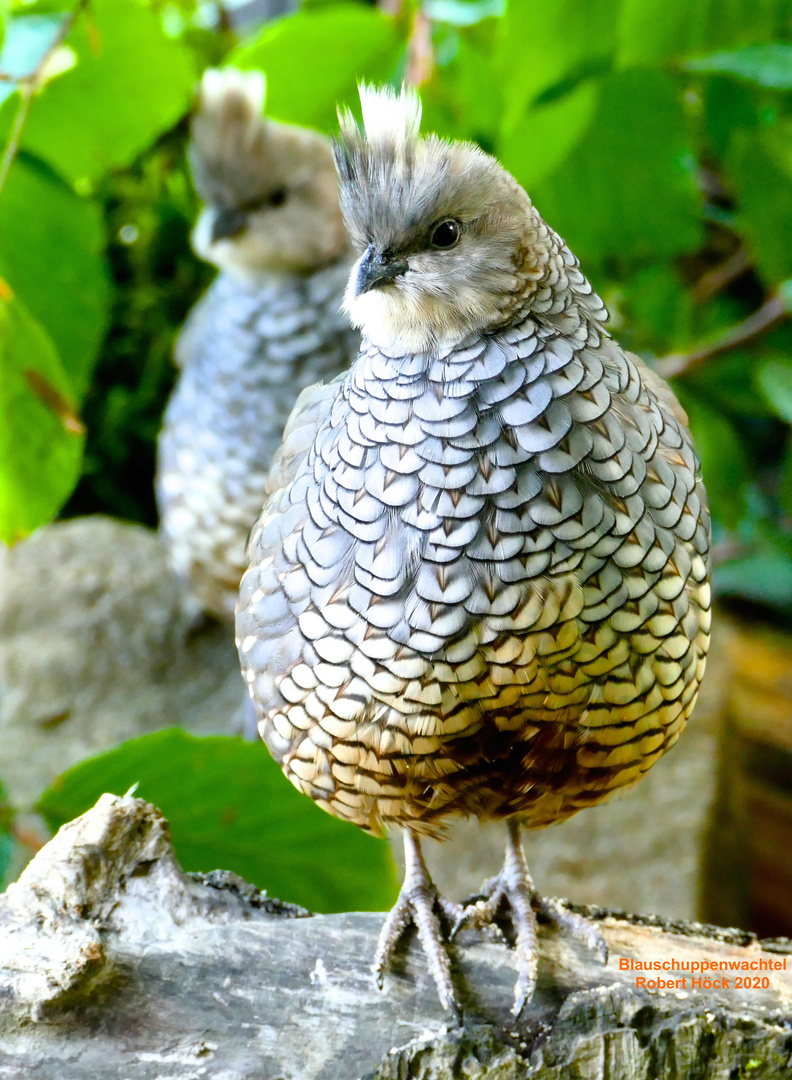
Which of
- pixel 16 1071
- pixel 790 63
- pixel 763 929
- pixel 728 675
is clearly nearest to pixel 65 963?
pixel 16 1071

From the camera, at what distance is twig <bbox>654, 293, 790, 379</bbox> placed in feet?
8.19

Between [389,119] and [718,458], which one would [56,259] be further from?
[718,458]

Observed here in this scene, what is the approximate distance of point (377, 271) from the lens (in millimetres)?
1120

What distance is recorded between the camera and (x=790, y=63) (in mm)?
1812

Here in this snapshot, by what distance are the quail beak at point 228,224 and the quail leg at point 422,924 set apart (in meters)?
1.42

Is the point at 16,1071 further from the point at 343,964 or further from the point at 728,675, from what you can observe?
the point at 728,675

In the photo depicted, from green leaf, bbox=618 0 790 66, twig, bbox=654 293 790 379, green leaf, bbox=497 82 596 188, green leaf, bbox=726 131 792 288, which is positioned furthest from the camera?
twig, bbox=654 293 790 379

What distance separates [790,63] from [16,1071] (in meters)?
1.82

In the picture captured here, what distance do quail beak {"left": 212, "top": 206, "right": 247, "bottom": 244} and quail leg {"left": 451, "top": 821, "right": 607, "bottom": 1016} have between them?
1.44 meters

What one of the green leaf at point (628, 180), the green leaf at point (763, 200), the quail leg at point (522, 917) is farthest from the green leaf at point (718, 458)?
the quail leg at point (522, 917)

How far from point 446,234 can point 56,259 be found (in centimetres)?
97

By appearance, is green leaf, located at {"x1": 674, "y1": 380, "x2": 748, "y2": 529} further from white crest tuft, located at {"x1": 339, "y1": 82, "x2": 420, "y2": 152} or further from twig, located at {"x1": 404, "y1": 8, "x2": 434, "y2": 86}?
white crest tuft, located at {"x1": 339, "y1": 82, "x2": 420, "y2": 152}

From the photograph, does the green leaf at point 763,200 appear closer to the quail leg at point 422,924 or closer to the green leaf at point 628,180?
the green leaf at point 628,180

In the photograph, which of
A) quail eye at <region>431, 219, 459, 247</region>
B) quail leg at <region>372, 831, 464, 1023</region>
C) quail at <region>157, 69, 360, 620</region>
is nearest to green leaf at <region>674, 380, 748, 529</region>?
quail at <region>157, 69, 360, 620</region>
